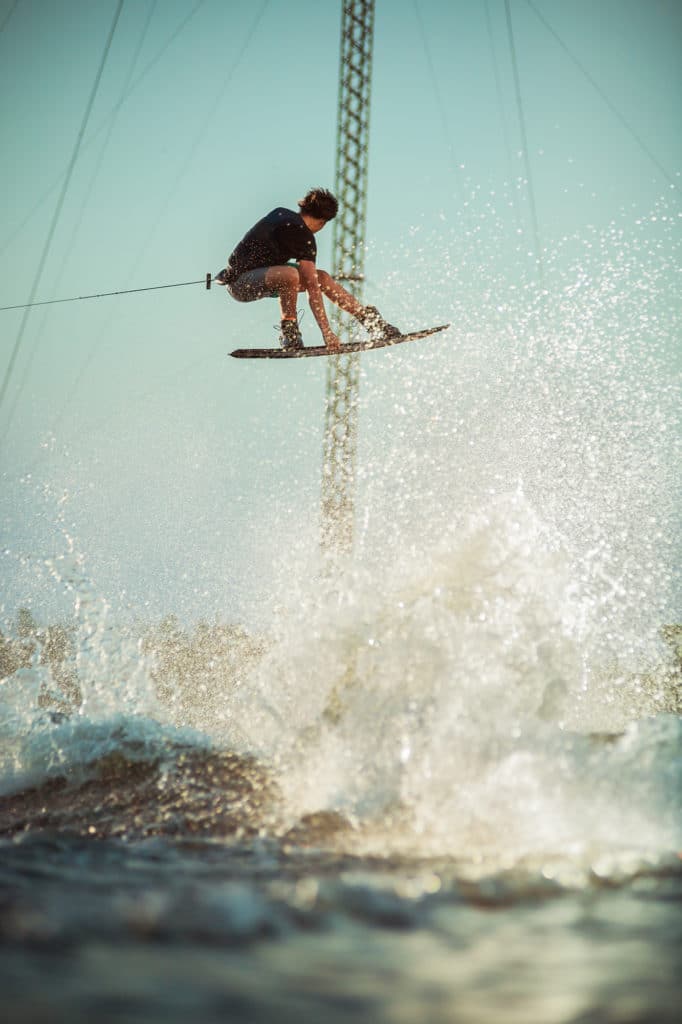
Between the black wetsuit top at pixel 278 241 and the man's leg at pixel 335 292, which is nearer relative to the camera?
the black wetsuit top at pixel 278 241

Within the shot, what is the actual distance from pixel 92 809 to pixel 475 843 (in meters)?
2.73

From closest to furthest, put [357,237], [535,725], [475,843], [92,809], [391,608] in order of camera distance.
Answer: [475,843]
[535,725]
[92,809]
[391,608]
[357,237]

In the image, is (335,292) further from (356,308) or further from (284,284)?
(284,284)

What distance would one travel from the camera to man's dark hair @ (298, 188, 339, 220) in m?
9.05

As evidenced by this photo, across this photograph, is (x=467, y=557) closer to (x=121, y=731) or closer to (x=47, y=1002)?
(x=121, y=731)

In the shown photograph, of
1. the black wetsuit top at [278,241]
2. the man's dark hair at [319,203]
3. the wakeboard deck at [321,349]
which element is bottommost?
the wakeboard deck at [321,349]

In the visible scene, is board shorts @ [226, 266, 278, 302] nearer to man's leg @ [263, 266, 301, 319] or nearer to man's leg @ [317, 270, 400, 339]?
man's leg @ [263, 266, 301, 319]

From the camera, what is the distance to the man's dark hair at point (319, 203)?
9.05 m

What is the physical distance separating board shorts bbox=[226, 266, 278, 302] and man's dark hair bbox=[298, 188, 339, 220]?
3.01ft

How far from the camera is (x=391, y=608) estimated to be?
6027mm

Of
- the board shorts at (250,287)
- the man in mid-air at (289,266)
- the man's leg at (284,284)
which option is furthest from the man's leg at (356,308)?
the board shorts at (250,287)

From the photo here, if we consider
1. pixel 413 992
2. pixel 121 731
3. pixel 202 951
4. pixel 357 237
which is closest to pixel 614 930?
pixel 413 992

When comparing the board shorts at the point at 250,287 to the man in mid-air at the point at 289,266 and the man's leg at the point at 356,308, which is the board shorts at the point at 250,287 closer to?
the man in mid-air at the point at 289,266

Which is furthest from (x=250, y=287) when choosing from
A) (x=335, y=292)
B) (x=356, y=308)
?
(x=356, y=308)
